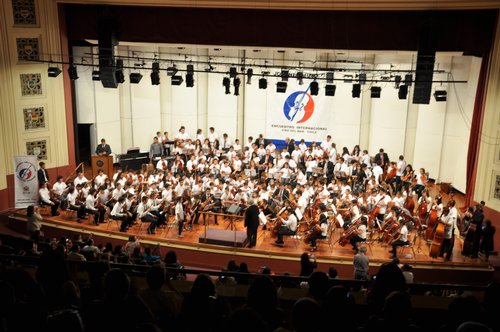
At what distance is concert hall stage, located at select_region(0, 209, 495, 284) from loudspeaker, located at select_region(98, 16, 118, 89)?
14.4ft

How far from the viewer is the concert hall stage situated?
1184 centimetres

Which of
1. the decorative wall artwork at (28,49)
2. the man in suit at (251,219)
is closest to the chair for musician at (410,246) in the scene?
the man in suit at (251,219)

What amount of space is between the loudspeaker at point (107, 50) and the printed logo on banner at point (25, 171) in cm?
333

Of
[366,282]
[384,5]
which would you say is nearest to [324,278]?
[366,282]

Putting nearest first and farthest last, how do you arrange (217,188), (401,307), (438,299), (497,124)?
(401,307)
(438,299)
(497,124)
(217,188)

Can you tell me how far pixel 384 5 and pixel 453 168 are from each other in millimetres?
6749

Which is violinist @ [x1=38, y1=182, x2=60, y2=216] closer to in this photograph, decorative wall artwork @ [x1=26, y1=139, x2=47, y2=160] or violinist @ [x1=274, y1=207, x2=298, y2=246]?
decorative wall artwork @ [x1=26, y1=139, x2=47, y2=160]

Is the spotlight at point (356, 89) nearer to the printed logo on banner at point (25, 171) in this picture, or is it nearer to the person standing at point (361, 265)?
the person standing at point (361, 265)

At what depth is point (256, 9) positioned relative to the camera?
48.6 ft

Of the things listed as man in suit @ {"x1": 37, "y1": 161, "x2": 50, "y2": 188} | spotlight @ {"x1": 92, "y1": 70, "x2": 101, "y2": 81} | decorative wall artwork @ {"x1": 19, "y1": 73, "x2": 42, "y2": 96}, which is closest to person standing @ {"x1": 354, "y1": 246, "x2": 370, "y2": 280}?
man in suit @ {"x1": 37, "y1": 161, "x2": 50, "y2": 188}

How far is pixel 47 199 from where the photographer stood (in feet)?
46.7

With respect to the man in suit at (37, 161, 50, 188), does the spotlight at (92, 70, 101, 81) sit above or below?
above

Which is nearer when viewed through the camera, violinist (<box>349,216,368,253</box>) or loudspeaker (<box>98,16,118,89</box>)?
violinist (<box>349,216,368,253</box>)

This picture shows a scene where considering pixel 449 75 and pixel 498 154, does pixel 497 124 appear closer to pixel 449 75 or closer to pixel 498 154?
pixel 498 154
